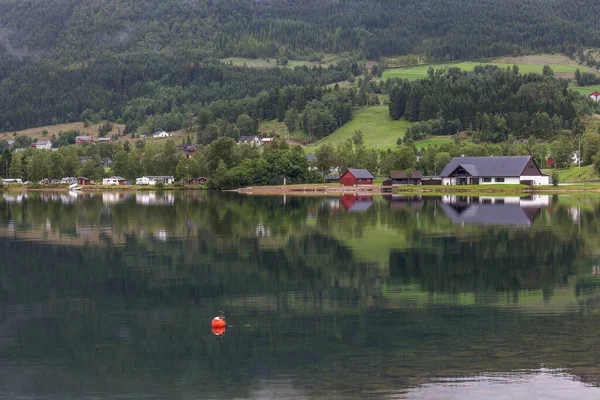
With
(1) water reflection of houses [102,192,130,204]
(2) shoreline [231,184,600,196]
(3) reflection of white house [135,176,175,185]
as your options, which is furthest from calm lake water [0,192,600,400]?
(3) reflection of white house [135,176,175,185]

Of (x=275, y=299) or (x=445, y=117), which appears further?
(x=445, y=117)

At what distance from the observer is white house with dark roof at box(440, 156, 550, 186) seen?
124 meters

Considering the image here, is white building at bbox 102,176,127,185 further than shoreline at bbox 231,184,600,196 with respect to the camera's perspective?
Yes

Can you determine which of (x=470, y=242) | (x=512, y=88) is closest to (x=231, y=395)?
(x=470, y=242)

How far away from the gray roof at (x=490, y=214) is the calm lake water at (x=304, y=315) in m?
7.22

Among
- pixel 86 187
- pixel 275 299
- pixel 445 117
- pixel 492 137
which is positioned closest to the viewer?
pixel 275 299

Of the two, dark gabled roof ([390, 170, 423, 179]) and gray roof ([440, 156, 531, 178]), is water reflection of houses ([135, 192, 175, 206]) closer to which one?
dark gabled roof ([390, 170, 423, 179])

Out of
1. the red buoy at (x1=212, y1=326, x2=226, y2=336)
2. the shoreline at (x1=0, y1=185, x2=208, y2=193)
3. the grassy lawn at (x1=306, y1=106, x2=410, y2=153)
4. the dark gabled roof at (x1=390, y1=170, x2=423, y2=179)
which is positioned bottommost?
the red buoy at (x1=212, y1=326, x2=226, y2=336)

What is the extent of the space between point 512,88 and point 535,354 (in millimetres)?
178582

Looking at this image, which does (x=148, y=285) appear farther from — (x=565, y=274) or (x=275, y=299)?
(x=565, y=274)

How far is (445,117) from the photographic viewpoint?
601 feet

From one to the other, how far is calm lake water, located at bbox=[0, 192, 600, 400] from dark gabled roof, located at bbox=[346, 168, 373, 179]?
8517 centimetres

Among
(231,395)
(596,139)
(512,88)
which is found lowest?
(231,395)

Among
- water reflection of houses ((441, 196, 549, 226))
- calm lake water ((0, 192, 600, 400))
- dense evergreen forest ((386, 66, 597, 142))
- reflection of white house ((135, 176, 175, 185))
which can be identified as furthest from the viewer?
dense evergreen forest ((386, 66, 597, 142))
